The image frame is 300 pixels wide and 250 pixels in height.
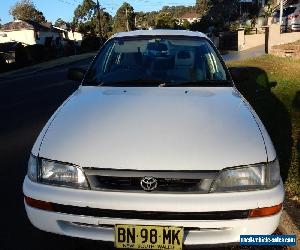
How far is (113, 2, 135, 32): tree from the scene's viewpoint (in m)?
99.2

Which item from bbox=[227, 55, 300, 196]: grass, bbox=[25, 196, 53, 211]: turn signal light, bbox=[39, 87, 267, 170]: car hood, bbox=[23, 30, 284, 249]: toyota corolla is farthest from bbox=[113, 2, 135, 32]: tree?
bbox=[25, 196, 53, 211]: turn signal light

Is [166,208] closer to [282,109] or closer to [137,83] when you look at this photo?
[137,83]

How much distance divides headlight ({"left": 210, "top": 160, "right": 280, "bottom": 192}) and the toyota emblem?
366 millimetres

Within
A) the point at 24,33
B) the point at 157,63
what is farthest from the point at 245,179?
the point at 24,33

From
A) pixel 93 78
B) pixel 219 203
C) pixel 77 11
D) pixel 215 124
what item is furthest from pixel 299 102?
pixel 77 11

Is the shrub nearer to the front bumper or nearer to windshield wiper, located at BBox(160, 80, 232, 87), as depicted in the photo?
windshield wiper, located at BBox(160, 80, 232, 87)

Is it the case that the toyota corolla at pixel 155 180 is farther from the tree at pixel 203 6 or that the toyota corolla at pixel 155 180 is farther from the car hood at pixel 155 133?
the tree at pixel 203 6

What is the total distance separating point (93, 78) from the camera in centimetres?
452

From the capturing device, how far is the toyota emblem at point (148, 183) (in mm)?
2795

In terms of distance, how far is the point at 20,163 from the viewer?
6.02 m

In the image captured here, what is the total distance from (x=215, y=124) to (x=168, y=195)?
750 millimetres

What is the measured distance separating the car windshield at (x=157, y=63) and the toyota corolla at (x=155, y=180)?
37.0 inches

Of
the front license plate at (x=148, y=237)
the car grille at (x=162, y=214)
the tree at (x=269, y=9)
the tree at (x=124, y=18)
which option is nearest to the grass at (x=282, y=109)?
the car grille at (x=162, y=214)

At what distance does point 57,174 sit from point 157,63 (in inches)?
79.9
